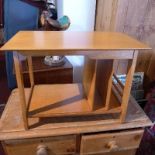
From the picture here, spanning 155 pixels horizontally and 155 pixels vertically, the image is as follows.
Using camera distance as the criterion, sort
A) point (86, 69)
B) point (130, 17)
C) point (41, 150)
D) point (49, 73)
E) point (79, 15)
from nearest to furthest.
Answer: point (41, 150), point (86, 69), point (130, 17), point (49, 73), point (79, 15)

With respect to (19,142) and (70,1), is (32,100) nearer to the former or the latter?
(19,142)

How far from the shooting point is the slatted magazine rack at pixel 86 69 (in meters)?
0.62

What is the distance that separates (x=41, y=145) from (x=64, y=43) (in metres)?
0.47

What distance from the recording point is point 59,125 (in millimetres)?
789

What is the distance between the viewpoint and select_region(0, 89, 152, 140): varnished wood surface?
2.45 ft

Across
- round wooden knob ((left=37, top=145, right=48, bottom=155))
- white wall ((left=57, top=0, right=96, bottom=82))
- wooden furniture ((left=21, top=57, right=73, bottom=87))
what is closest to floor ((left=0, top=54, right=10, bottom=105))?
wooden furniture ((left=21, top=57, right=73, bottom=87))

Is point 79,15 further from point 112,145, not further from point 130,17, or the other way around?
point 112,145

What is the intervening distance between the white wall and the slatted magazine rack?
0.45 metres

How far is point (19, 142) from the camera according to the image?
754 mm

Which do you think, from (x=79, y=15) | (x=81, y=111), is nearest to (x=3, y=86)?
(x=79, y=15)

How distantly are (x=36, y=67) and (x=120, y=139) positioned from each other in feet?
2.41

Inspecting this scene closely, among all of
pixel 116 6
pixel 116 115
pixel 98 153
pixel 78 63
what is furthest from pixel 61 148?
pixel 116 6

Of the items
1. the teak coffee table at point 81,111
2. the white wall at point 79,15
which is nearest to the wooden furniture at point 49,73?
the white wall at point 79,15

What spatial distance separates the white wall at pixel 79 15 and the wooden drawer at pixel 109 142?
71cm
